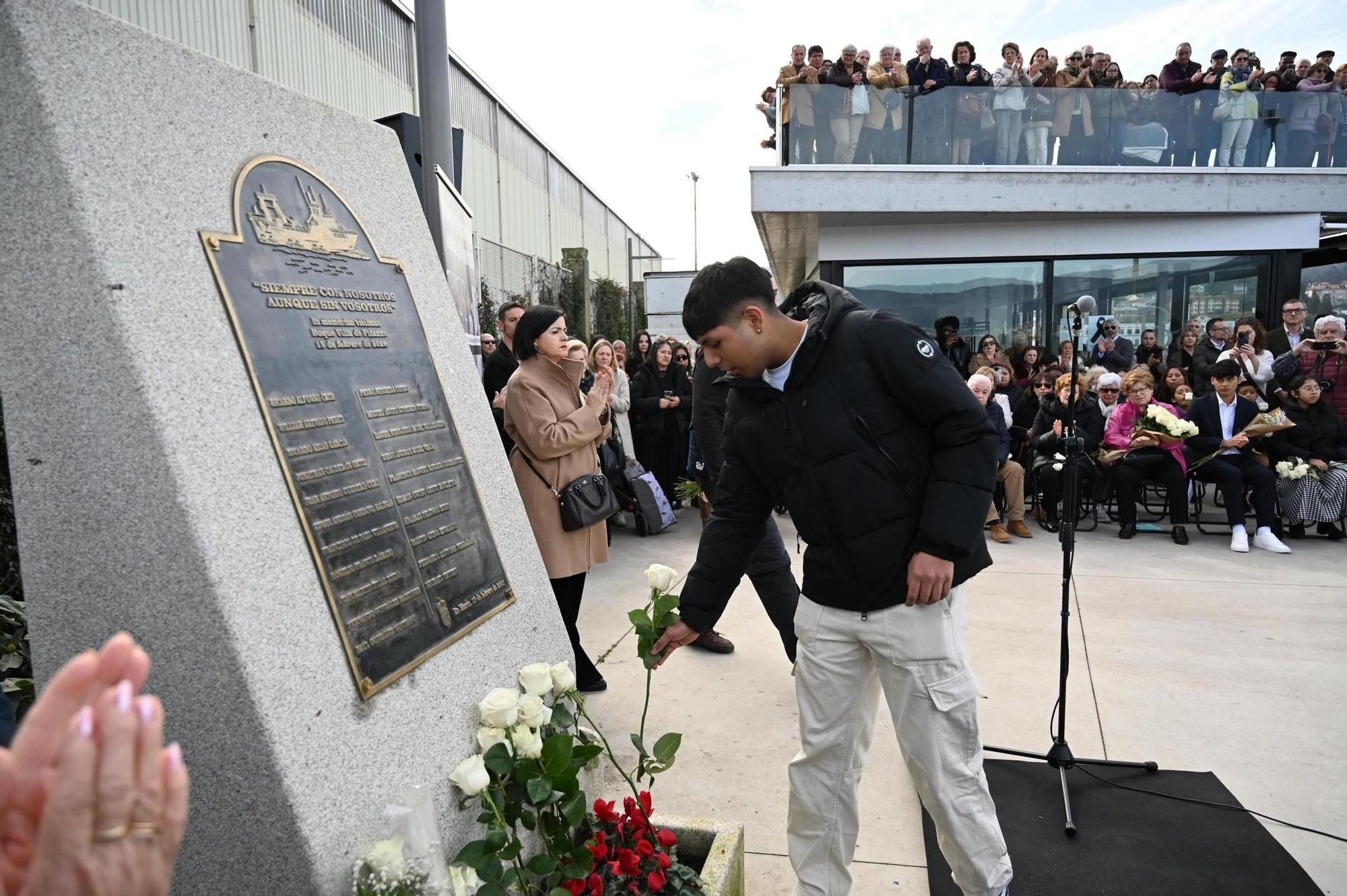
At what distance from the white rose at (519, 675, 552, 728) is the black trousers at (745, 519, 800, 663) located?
83.3 inches

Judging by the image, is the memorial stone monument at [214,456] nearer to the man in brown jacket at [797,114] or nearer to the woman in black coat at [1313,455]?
the woman in black coat at [1313,455]

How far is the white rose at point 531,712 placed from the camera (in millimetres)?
2049

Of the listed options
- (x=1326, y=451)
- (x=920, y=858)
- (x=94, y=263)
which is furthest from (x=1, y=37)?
(x=1326, y=451)

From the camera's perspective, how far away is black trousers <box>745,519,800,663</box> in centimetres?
415

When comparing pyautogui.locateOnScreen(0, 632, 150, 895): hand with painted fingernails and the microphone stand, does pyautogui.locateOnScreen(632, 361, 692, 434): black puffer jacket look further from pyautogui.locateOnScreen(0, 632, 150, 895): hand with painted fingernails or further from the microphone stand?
pyautogui.locateOnScreen(0, 632, 150, 895): hand with painted fingernails

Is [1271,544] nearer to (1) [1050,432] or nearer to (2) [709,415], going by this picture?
(1) [1050,432]

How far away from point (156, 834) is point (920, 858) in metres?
2.70

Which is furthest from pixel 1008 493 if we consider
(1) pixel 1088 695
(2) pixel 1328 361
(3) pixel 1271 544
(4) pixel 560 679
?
(4) pixel 560 679

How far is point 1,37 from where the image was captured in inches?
59.4

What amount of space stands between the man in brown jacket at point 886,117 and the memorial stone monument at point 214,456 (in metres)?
11.3

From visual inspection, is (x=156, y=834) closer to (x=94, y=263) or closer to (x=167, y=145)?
(x=94, y=263)

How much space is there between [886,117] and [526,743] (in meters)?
12.0

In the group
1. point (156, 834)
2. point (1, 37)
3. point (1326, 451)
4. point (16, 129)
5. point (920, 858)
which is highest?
point (1, 37)

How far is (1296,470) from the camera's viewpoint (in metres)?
7.71
